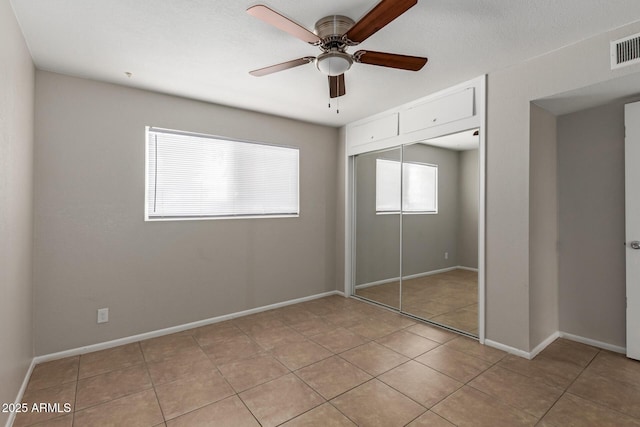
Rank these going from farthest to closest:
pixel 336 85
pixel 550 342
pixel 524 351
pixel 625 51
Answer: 1. pixel 550 342
2. pixel 524 351
3. pixel 336 85
4. pixel 625 51

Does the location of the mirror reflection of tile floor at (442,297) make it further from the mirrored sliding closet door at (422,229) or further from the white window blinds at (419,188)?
the white window blinds at (419,188)

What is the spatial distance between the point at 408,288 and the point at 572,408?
1.94 meters

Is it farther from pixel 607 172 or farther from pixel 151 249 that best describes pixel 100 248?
pixel 607 172

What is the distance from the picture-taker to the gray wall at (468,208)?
119 inches

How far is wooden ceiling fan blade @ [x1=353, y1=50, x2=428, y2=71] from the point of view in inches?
77.4

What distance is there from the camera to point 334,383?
2246 millimetres

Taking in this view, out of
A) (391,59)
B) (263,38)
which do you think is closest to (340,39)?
(391,59)

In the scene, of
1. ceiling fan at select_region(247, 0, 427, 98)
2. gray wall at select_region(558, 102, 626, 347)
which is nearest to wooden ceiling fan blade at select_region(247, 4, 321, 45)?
ceiling fan at select_region(247, 0, 427, 98)

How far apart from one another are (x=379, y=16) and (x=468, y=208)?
2177mm

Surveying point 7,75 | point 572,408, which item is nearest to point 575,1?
point 572,408

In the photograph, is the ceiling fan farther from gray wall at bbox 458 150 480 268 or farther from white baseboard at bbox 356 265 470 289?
white baseboard at bbox 356 265 470 289

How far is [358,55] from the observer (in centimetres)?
199

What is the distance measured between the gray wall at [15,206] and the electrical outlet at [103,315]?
46 centimetres

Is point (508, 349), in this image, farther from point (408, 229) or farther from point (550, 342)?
point (408, 229)
